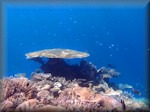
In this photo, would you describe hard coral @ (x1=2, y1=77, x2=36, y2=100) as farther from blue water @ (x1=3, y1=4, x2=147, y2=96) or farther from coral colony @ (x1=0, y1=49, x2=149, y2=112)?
blue water @ (x1=3, y1=4, x2=147, y2=96)

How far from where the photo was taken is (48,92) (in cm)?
712

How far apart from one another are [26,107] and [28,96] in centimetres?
55

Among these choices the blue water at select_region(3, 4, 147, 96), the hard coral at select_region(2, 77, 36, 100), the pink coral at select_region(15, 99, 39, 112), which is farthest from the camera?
the blue water at select_region(3, 4, 147, 96)

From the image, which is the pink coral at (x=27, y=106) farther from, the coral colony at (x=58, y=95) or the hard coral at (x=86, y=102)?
the hard coral at (x=86, y=102)

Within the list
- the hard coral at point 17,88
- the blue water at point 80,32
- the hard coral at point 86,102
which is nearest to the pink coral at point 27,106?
the hard coral at point 17,88

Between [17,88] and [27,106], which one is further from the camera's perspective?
[17,88]

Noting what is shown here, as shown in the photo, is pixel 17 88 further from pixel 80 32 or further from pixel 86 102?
pixel 80 32

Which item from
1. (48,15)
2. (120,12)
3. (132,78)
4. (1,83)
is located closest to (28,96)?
(1,83)

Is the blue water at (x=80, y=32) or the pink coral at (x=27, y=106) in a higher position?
the blue water at (x=80, y=32)

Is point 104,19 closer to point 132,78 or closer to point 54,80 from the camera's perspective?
point 132,78

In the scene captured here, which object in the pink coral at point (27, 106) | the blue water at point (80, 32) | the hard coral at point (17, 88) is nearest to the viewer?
the pink coral at point (27, 106)

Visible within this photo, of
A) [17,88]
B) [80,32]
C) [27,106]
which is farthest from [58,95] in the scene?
[80,32]

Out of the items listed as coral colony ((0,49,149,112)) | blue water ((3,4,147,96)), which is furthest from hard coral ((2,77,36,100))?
blue water ((3,4,147,96))

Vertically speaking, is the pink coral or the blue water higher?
the blue water
